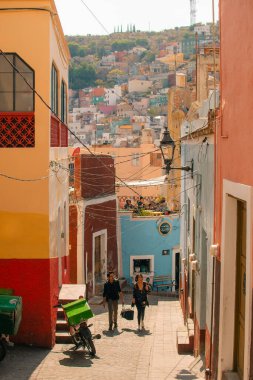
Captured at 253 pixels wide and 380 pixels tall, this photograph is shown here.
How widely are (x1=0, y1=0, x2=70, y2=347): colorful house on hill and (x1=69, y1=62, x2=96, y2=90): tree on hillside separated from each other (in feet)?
547

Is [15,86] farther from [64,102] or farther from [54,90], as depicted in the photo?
[64,102]

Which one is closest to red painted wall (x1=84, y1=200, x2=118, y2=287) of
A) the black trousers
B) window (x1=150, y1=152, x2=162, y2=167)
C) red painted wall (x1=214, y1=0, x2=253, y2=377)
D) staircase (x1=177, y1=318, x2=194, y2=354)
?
the black trousers

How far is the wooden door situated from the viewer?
6.35m

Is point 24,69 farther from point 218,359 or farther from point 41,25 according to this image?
point 218,359

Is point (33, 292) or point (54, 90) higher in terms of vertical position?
point (54, 90)

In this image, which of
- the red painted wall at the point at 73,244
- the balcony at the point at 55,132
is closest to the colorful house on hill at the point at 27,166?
the balcony at the point at 55,132

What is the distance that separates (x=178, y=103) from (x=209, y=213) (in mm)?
27159

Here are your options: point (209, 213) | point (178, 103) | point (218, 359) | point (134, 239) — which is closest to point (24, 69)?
point (209, 213)

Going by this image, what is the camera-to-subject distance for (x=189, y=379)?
30.9ft

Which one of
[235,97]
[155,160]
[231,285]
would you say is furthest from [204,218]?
[155,160]

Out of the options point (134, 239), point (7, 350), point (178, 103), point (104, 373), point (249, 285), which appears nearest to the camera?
point (249, 285)

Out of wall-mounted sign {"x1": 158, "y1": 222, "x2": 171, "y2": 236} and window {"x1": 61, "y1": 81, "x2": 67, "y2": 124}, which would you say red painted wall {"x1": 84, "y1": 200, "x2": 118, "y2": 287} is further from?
window {"x1": 61, "y1": 81, "x2": 67, "y2": 124}

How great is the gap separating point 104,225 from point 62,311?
31.0 feet

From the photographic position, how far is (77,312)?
11289mm
